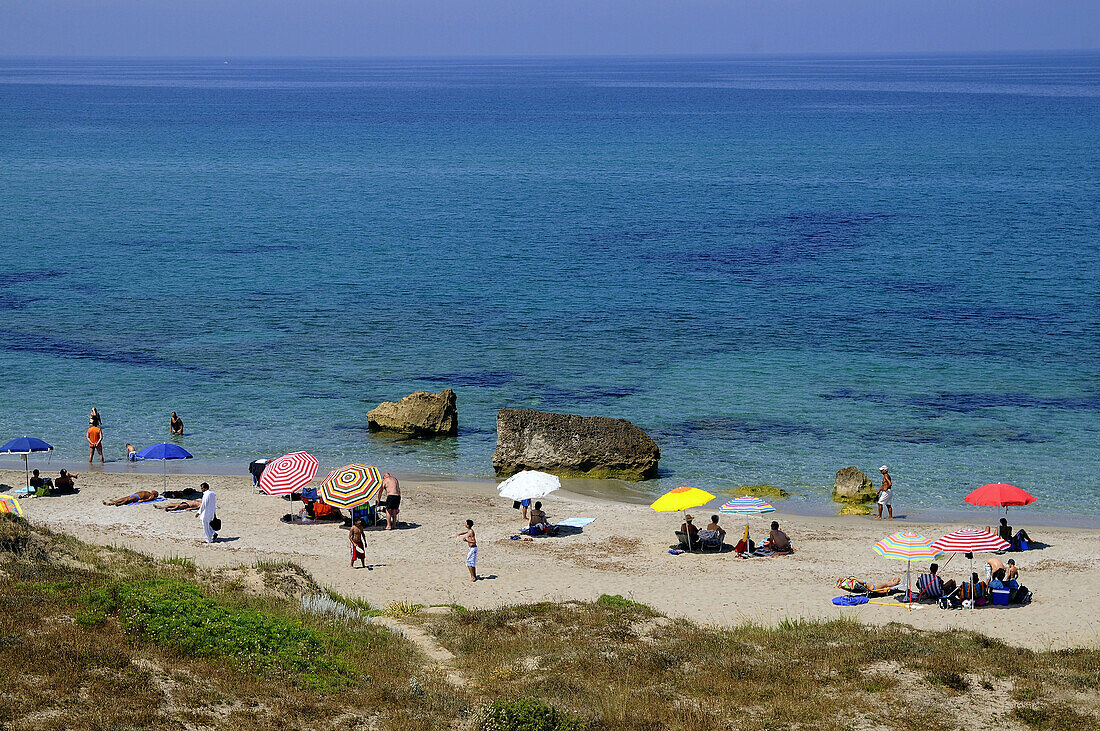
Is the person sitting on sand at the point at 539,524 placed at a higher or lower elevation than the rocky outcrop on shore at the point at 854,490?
lower

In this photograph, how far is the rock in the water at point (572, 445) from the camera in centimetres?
3114

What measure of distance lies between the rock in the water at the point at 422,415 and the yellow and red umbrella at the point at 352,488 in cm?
822

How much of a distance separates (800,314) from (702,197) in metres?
36.6

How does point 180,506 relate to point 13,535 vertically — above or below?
below

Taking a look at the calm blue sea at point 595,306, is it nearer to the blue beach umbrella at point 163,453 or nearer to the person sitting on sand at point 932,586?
the blue beach umbrella at point 163,453

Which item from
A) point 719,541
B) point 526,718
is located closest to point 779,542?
point 719,541

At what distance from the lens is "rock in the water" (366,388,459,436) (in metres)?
34.3

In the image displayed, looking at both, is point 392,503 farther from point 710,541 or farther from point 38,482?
point 38,482

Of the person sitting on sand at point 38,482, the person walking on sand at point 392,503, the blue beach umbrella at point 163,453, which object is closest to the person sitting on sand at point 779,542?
the person walking on sand at point 392,503

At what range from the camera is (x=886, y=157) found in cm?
10794

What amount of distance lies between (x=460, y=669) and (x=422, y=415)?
61.2 ft

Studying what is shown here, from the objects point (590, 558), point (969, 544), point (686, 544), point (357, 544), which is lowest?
point (590, 558)

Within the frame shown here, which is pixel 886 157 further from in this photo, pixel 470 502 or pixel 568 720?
pixel 568 720

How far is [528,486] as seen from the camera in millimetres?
26531
